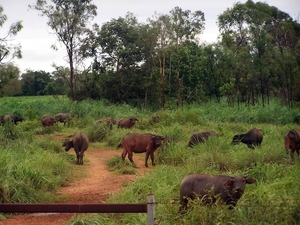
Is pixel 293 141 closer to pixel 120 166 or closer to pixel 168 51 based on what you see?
pixel 120 166

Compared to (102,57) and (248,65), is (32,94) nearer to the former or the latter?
(102,57)

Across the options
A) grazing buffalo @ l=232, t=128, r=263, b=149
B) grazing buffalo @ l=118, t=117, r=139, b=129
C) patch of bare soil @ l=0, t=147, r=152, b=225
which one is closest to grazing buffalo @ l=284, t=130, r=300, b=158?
grazing buffalo @ l=232, t=128, r=263, b=149

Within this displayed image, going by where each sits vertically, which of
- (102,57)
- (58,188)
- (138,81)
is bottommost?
(58,188)

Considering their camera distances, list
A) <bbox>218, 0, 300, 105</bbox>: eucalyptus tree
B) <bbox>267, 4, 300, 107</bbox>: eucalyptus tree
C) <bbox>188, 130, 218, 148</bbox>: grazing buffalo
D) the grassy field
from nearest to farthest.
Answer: the grassy field < <bbox>188, 130, 218, 148</bbox>: grazing buffalo < <bbox>267, 4, 300, 107</bbox>: eucalyptus tree < <bbox>218, 0, 300, 105</bbox>: eucalyptus tree

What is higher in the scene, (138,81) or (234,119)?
(138,81)

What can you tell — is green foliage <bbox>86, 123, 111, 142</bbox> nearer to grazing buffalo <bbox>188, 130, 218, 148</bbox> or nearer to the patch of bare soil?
the patch of bare soil

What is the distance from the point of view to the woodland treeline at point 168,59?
29625 millimetres

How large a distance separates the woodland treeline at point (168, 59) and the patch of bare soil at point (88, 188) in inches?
668

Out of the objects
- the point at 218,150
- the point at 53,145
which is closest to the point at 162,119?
the point at 53,145

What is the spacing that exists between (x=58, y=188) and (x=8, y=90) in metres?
38.7

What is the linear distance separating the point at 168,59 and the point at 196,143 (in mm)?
18299

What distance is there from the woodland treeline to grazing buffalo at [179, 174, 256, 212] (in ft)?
71.2

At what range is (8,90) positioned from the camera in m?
46.1

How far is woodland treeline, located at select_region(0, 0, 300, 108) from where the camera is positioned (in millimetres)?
29625
